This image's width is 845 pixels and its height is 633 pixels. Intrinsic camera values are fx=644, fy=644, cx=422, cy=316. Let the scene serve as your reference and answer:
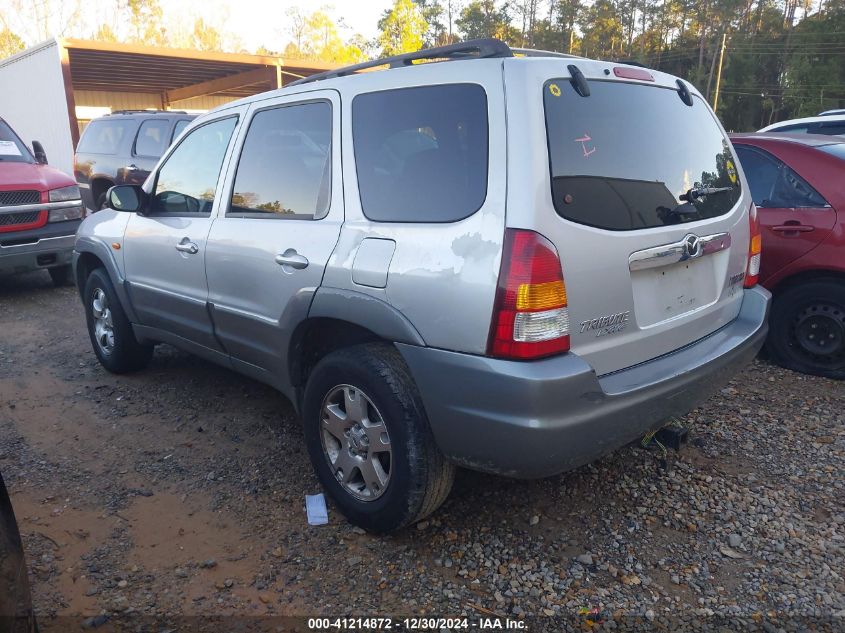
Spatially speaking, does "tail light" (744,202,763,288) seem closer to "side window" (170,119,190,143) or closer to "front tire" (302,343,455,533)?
"front tire" (302,343,455,533)

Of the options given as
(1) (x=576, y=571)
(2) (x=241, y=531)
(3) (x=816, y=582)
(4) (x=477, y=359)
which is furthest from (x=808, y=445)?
(2) (x=241, y=531)

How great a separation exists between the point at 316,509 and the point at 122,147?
9121mm

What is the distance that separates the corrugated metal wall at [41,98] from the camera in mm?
14380

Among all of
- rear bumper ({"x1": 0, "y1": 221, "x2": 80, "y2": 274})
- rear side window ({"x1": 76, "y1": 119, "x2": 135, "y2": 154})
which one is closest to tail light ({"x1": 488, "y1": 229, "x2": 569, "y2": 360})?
rear bumper ({"x1": 0, "y1": 221, "x2": 80, "y2": 274})

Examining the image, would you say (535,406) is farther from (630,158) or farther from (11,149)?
(11,149)

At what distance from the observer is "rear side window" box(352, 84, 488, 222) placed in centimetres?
235

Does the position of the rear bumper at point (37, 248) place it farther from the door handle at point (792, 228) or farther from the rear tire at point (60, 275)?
the door handle at point (792, 228)

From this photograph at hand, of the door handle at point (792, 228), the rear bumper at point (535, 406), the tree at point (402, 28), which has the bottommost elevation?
the rear bumper at point (535, 406)

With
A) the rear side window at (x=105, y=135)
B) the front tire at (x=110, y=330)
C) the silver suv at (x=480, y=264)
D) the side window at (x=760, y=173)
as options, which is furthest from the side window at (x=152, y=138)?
the side window at (x=760, y=173)

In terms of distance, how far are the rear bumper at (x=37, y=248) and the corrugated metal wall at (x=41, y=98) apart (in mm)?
8360

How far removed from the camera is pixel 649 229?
2467 millimetres

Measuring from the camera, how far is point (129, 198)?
13.2 feet

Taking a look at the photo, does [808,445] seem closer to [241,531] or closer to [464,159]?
[464,159]

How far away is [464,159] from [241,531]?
1.89 meters
